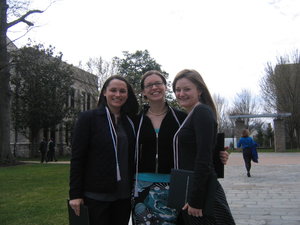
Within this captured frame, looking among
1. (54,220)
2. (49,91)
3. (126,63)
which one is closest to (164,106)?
(54,220)

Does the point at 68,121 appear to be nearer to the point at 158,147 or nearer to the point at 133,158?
the point at 133,158

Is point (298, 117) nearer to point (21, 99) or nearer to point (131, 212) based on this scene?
point (21, 99)

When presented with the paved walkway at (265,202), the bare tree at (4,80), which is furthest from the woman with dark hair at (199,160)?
the bare tree at (4,80)

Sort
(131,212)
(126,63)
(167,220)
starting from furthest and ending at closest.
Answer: (126,63)
(131,212)
(167,220)

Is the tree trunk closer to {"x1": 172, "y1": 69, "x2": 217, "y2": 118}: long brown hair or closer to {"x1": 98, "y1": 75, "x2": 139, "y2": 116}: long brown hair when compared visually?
{"x1": 98, "y1": 75, "x2": 139, "y2": 116}: long brown hair

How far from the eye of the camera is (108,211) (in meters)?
2.96

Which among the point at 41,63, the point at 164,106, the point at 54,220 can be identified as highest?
the point at 41,63

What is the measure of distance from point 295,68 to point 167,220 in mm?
40815

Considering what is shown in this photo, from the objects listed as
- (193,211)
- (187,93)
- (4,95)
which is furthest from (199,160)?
(4,95)

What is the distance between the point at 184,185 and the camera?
8.40ft

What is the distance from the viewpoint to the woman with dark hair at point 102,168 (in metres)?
2.89

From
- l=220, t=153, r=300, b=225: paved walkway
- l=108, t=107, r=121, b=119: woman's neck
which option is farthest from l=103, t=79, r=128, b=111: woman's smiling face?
l=220, t=153, r=300, b=225: paved walkway

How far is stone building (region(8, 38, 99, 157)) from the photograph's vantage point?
34.0m

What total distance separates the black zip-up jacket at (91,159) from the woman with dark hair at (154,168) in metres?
0.26
